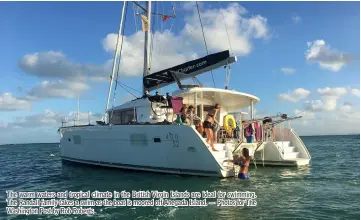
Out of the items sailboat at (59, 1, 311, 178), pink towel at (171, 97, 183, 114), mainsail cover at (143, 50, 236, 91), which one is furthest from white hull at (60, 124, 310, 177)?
mainsail cover at (143, 50, 236, 91)

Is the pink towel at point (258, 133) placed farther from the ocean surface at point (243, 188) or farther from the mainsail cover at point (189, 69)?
the mainsail cover at point (189, 69)

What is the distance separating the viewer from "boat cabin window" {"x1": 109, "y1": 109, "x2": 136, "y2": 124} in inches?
550

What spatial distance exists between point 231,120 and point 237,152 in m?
1.31

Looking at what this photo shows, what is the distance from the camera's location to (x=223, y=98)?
45.2ft

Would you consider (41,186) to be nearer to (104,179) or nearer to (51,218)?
(104,179)

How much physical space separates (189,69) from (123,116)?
3.90 metres

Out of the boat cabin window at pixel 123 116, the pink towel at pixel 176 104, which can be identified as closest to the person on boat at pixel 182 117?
the pink towel at pixel 176 104

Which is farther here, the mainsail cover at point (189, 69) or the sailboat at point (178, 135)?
the mainsail cover at point (189, 69)

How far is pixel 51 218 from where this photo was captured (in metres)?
6.71

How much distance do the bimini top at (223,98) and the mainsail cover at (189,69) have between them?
0.91 meters

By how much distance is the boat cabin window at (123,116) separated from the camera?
14.0 meters

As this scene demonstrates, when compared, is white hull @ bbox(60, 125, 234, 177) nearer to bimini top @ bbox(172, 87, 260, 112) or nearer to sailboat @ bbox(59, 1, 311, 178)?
sailboat @ bbox(59, 1, 311, 178)

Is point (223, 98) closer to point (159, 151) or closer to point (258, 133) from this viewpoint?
point (258, 133)

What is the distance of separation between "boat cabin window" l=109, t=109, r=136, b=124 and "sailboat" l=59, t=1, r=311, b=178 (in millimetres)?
44
